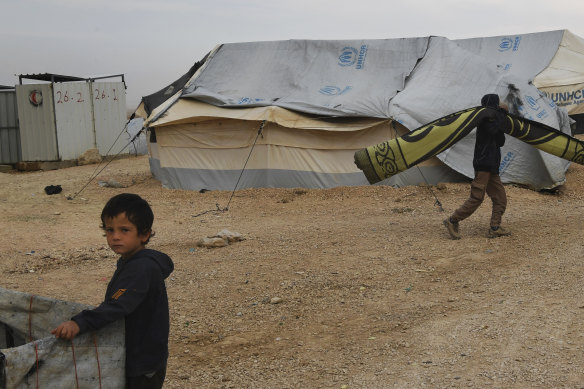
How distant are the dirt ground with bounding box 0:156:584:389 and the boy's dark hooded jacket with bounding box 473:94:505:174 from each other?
0.81 meters

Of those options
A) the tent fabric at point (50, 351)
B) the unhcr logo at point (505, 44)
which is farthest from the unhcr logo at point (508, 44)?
the tent fabric at point (50, 351)

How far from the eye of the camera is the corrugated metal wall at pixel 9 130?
1708 centimetres

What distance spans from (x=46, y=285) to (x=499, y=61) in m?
13.8

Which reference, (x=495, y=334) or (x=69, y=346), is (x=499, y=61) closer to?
(x=495, y=334)

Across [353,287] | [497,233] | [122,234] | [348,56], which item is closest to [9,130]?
[348,56]

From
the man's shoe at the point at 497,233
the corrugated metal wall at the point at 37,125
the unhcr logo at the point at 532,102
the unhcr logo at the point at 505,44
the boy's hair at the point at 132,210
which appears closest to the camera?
the boy's hair at the point at 132,210

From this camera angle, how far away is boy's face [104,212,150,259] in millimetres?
2518

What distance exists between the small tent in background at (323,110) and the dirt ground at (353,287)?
3.84 ft

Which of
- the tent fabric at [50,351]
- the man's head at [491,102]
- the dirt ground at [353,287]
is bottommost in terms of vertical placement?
the dirt ground at [353,287]

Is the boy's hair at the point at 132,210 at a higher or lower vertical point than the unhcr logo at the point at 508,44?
lower

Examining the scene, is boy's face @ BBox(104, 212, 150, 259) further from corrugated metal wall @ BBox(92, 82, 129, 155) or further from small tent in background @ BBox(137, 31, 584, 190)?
corrugated metal wall @ BBox(92, 82, 129, 155)

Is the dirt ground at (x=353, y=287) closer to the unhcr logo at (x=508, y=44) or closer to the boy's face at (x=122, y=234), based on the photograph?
the boy's face at (x=122, y=234)

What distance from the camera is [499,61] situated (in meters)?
16.8

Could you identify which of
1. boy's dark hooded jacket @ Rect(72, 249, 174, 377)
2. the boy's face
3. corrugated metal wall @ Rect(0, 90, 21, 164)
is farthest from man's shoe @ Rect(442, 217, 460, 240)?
corrugated metal wall @ Rect(0, 90, 21, 164)
